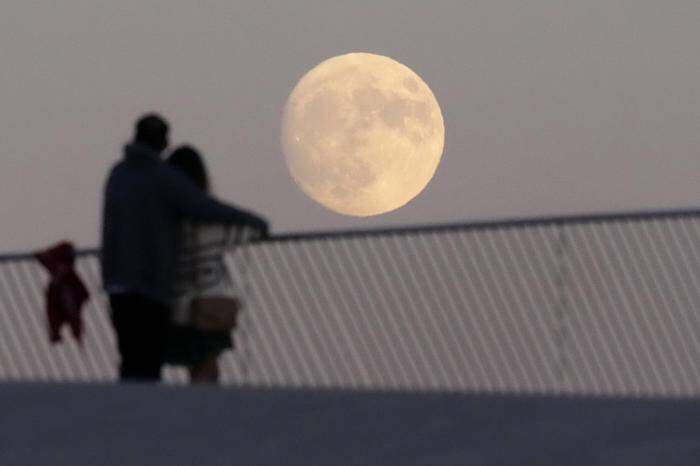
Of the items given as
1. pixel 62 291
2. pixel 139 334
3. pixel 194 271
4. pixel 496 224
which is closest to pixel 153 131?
pixel 194 271

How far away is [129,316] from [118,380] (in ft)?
1.13

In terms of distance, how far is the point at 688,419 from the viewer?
845 cm

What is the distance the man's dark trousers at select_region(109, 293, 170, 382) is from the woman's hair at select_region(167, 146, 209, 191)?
2.24 ft

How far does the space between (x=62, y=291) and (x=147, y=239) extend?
149 centimetres

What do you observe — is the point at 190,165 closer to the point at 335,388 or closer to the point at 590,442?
the point at 335,388

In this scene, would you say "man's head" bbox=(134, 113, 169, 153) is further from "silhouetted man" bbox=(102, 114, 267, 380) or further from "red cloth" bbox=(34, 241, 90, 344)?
"red cloth" bbox=(34, 241, 90, 344)

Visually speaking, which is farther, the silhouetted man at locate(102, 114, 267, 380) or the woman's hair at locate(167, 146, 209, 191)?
the woman's hair at locate(167, 146, 209, 191)

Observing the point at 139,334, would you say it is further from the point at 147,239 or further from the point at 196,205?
the point at 196,205

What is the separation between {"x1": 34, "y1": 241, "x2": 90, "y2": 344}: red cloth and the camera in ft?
36.8

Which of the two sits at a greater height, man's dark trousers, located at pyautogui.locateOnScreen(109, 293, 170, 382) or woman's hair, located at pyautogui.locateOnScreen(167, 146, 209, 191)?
woman's hair, located at pyautogui.locateOnScreen(167, 146, 209, 191)

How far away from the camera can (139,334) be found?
9.90 m

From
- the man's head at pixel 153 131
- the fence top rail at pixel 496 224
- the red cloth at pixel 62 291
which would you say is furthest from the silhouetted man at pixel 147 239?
the fence top rail at pixel 496 224

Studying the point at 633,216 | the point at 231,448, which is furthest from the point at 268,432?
the point at 633,216

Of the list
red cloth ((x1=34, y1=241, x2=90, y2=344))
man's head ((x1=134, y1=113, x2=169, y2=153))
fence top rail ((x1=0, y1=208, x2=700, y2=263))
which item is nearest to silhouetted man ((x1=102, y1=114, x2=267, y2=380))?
man's head ((x1=134, y1=113, x2=169, y2=153))
